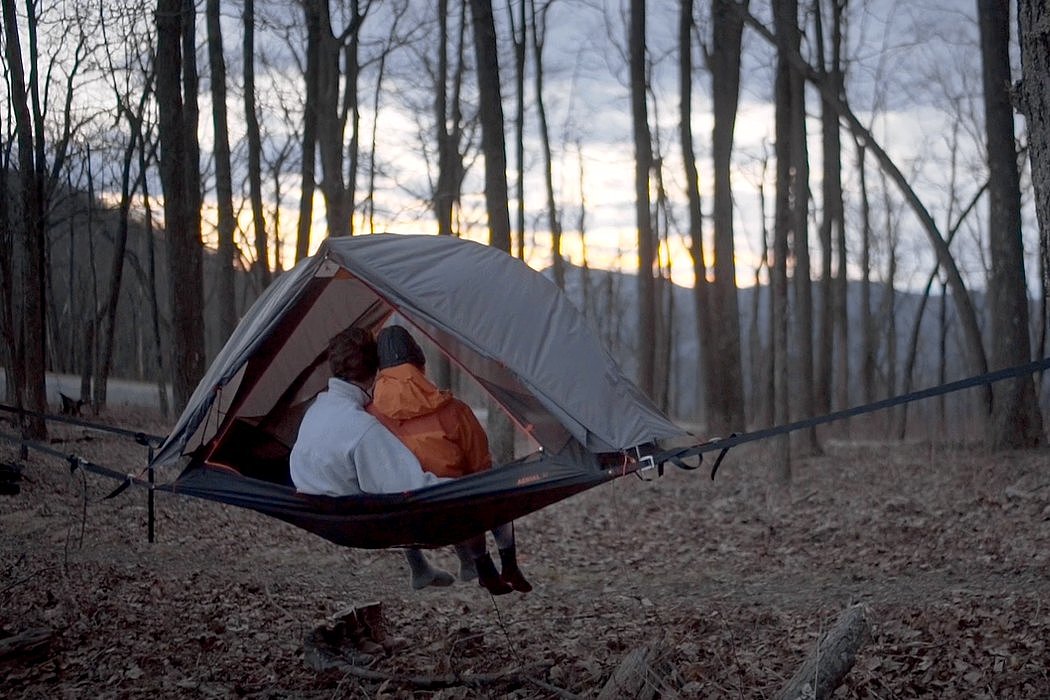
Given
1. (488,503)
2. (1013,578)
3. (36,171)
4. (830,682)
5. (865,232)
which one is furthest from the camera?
(865,232)

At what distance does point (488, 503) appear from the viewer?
4.10 meters

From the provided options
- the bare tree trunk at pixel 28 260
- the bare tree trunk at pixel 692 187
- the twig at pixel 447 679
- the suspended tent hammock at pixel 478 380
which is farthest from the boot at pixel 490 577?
the bare tree trunk at pixel 692 187

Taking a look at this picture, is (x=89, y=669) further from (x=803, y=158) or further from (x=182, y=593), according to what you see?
(x=803, y=158)

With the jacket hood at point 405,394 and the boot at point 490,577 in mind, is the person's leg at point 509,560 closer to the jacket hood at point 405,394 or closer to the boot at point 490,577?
the boot at point 490,577

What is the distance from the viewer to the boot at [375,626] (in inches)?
197

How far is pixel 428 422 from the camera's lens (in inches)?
176

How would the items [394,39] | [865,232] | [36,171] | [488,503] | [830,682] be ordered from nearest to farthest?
[830,682]
[488,503]
[36,171]
[394,39]
[865,232]

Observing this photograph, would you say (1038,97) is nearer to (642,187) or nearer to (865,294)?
(642,187)

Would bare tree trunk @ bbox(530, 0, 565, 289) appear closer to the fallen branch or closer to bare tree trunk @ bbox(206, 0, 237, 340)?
bare tree trunk @ bbox(206, 0, 237, 340)

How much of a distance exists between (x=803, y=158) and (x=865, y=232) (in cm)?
1017

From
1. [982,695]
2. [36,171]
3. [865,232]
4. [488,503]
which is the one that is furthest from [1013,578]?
[865,232]

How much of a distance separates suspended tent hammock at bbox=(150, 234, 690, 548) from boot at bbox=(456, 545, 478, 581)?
0.35 metres

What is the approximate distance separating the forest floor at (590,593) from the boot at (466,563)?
0.40 meters

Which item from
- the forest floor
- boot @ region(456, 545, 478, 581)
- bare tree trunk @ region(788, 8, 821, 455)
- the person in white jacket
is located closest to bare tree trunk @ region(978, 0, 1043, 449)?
the forest floor
